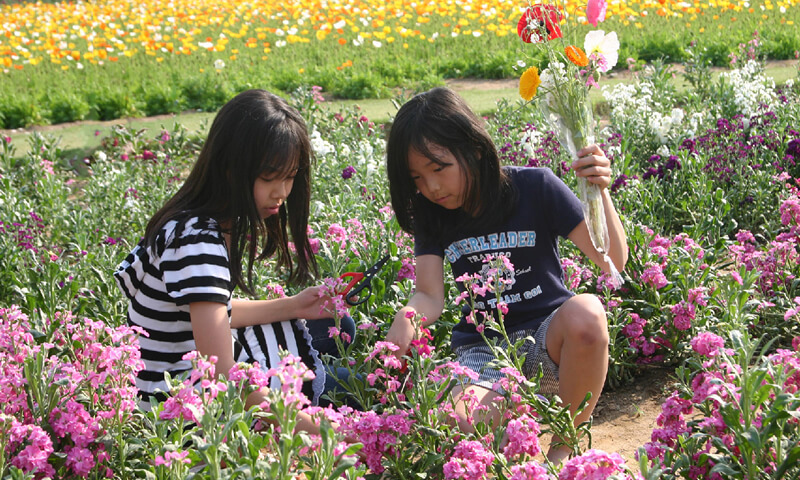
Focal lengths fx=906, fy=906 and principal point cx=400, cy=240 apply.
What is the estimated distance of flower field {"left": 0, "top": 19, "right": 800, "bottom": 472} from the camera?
1.87 meters

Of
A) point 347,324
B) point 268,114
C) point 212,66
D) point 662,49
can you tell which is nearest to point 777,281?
point 347,324

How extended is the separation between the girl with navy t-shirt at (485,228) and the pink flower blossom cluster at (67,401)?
96 cm

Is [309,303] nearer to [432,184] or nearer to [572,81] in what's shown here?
[432,184]

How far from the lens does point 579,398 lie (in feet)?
8.36

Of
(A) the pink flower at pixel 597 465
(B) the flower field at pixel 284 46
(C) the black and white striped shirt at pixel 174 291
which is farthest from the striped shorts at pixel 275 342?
(B) the flower field at pixel 284 46

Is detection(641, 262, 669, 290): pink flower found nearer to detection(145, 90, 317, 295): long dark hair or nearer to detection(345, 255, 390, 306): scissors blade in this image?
detection(345, 255, 390, 306): scissors blade

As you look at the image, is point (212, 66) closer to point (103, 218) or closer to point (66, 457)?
point (103, 218)

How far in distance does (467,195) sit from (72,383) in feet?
4.09

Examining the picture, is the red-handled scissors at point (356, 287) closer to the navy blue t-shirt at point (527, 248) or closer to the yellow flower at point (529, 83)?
the navy blue t-shirt at point (527, 248)

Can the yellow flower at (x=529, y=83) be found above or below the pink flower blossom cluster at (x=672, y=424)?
above

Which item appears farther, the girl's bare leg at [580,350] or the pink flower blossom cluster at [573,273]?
the pink flower blossom cluster at [573,273]

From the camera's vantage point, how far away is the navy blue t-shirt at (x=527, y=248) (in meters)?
2.76

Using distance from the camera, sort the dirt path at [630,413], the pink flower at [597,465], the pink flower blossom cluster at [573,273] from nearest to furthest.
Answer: the pink flower at [597,465] → the dirt path at [630,413] → the pink flower blossom cluster at [573,273]

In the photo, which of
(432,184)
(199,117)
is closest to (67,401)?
(432,184)
